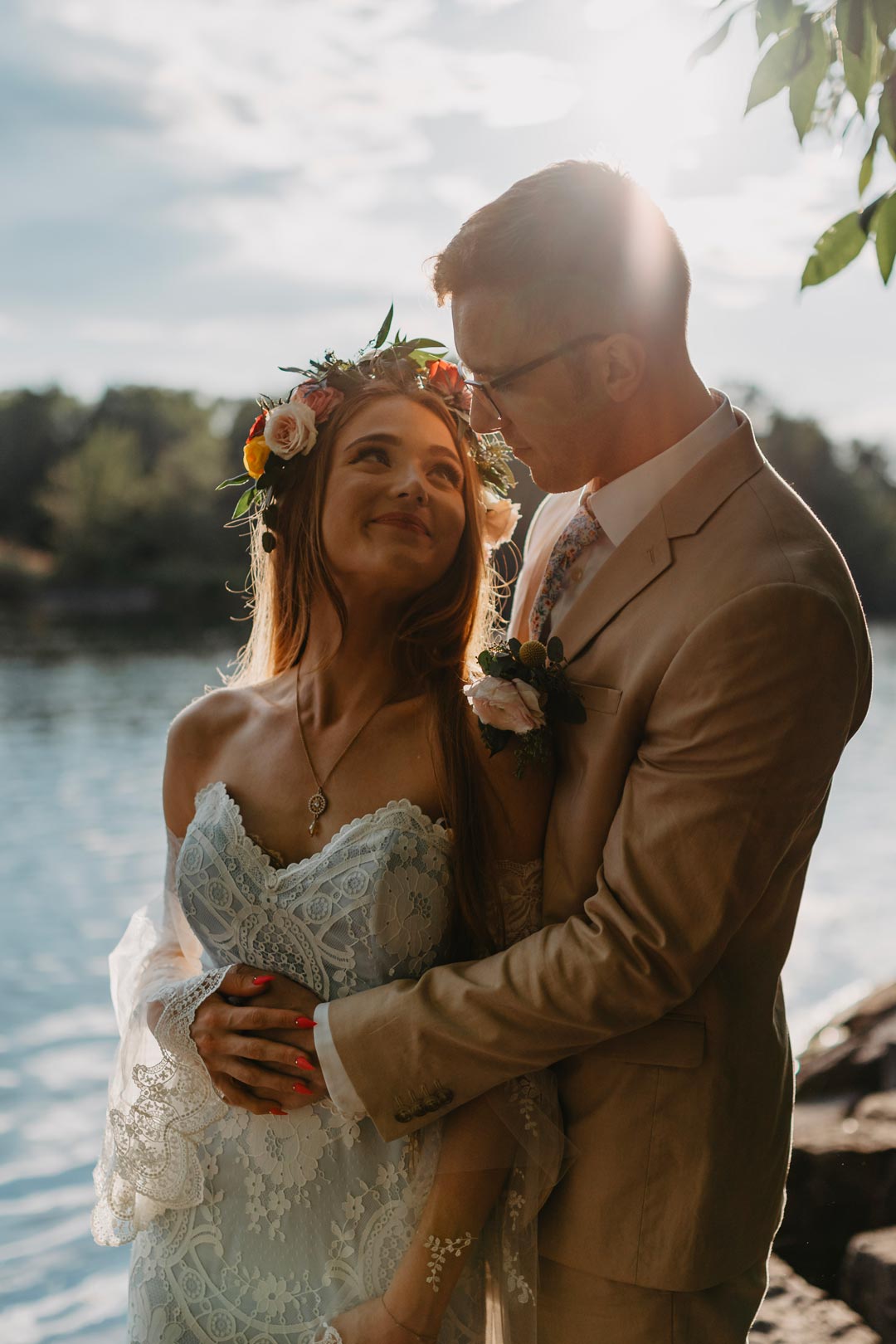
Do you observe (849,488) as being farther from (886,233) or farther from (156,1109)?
(156,1109)

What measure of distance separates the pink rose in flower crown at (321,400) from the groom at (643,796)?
0.35 m

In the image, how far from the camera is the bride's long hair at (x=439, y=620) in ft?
6.31

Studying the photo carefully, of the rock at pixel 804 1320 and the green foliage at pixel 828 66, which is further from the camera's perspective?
the rock at pixel 804 1320

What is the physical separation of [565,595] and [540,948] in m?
0.58

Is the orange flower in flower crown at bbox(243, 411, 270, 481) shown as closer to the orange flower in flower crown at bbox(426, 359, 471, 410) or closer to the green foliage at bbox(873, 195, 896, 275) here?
the orange flower in flower crown at bbox(426, 359, 471, 410)

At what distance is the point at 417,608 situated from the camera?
2.19 metres

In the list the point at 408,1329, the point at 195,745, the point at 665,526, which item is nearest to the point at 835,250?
the point at 665,526

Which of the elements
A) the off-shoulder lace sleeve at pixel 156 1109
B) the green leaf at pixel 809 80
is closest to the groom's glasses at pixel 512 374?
the green leaf at pixel 809 80

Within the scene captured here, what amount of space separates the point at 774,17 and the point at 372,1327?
192 centimetres

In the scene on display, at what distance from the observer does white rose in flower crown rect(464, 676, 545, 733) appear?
176cm

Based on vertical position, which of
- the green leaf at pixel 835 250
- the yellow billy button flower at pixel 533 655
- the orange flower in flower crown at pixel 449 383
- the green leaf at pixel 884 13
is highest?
the green leaf at pixel 884 13

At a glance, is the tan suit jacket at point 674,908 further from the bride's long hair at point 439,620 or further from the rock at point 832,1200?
the rock at point 832,1200

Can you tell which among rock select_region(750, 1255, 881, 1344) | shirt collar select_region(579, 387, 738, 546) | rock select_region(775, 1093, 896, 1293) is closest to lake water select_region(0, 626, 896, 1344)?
rock select_region(775, 1093, 896, 1293)

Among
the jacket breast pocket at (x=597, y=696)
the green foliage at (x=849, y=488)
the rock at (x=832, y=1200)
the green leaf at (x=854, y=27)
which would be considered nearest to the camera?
the green leaf at (x=854, y=27)
